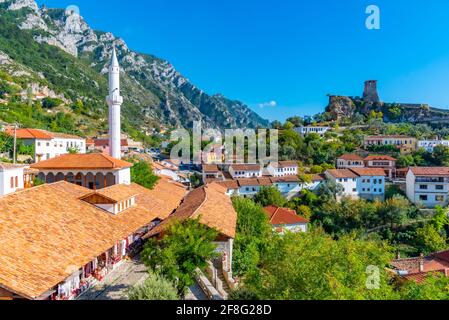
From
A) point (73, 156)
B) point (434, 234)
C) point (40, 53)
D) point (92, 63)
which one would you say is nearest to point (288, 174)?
point (434, 234)

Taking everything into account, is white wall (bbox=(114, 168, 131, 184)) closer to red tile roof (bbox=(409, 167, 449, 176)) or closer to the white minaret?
the white minaret

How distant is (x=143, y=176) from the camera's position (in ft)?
107

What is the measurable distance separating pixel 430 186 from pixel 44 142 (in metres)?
47.5

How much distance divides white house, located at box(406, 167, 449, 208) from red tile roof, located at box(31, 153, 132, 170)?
36796 millimetres

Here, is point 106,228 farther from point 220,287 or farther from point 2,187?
point 2,187

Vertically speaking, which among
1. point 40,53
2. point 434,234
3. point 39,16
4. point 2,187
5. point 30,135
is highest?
point 39,16

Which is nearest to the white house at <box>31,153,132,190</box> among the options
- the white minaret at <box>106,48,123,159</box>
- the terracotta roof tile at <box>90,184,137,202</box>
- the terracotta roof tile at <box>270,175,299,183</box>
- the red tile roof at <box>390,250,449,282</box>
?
the white minaret at <box>106,48,123,159</box>

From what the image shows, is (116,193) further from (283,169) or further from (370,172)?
(370,172)

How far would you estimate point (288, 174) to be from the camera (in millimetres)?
56719

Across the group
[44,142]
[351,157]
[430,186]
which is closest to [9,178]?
[44,142]

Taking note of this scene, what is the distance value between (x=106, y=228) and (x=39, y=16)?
143 m

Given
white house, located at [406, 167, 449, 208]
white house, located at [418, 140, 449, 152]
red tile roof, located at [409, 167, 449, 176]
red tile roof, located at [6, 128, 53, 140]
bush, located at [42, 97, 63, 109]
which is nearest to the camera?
red tile roof, located at [6, 128, 53, 140]

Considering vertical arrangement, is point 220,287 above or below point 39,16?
below

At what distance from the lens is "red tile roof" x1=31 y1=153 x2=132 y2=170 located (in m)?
28.2
